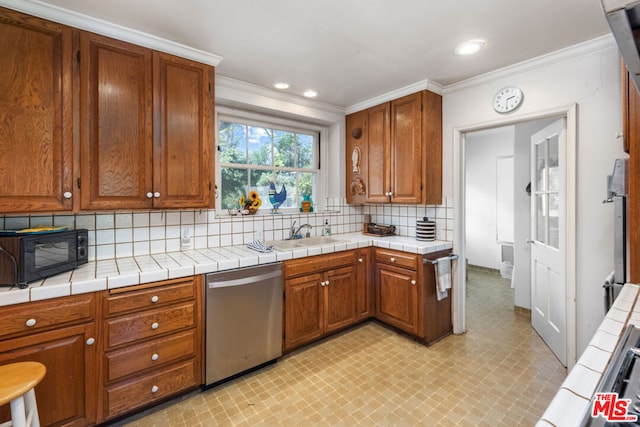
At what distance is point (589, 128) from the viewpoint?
2076 millimetres

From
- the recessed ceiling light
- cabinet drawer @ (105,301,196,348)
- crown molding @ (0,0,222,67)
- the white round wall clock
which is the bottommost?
cabinet drawer @ (105,301,196,348)

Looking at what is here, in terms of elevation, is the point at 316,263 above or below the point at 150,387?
above

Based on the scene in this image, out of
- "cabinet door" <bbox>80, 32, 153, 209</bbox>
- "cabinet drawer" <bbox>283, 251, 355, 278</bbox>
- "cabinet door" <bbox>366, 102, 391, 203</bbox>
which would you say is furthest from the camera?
"cabinet door" <bbox>366, 102, 391, 203</bbox>

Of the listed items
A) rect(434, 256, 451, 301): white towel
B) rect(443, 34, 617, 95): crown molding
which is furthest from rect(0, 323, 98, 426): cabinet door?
rect(443, 34, 617, 95): crown molding

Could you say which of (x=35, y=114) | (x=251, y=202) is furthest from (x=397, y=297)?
(x=35, y=114)

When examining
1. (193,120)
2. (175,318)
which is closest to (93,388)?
(175,318)

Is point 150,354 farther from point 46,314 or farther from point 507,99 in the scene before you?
point 507,99

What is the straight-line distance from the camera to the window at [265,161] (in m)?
2.92

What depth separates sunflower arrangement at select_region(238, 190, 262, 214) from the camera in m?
2.95

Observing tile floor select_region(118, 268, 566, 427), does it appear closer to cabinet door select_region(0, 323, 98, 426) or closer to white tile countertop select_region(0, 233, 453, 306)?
cabinet door select_region(0, 323, 98, 426)

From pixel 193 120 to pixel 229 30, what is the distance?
0.66 m

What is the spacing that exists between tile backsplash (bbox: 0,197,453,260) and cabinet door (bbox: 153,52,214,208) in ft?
1.31

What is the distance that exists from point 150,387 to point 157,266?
2.40 ft

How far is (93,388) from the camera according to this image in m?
1.63
